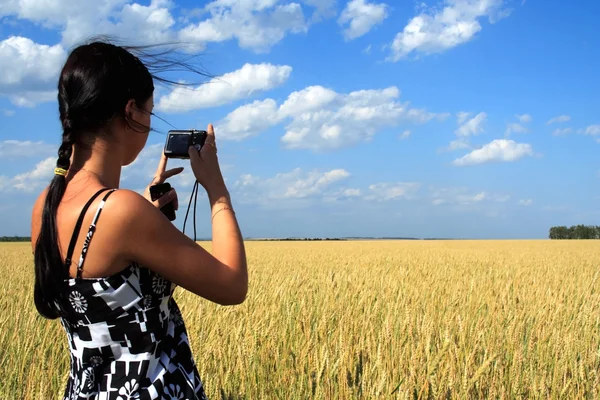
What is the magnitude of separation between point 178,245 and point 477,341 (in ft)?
7.67

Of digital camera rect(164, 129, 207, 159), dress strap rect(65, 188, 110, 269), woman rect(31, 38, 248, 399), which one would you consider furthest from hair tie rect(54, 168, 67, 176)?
digital camera rect(164, 129, 207, 159)

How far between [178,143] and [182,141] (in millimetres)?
14

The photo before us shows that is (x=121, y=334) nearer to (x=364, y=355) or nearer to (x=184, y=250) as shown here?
(x=184, y=250)

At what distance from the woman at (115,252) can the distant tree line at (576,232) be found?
67182 mm

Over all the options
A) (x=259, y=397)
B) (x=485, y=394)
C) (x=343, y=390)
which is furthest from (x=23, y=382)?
(x=485, y=394)

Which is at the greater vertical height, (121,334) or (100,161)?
(100,161)

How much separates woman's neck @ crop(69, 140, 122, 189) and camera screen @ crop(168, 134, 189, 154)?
159 millimetres

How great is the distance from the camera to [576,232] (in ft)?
202

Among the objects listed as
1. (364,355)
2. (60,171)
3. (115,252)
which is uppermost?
(60,171)

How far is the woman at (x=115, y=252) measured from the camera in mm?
1070

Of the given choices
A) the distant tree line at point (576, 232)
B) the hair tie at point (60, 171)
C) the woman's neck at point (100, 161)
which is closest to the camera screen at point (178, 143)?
the woman's neck at point (100, 161)

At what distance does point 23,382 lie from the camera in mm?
2576

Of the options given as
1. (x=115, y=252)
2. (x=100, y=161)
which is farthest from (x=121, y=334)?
(x=100, y=161)

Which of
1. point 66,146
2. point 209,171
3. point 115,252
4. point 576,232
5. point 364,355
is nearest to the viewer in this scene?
point 115,252
